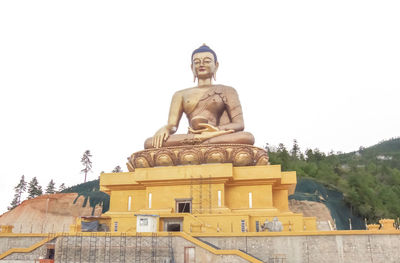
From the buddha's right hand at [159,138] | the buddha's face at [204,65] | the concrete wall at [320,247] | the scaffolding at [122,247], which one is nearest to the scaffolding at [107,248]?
the scaffolding at [122,247]

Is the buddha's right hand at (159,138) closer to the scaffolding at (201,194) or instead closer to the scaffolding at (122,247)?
the scaffolding at (201,194)

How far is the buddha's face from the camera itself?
64.2 feet

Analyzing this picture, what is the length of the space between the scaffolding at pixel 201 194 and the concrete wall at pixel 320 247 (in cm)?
295

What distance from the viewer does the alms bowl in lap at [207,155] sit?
52.1 ft

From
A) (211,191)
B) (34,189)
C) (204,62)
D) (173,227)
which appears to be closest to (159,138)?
(211,191)

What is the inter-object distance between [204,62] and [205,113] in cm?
296

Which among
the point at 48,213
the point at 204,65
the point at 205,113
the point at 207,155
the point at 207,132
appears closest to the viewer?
the point at 207,155

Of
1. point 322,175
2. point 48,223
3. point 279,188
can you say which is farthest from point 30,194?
point 279,188

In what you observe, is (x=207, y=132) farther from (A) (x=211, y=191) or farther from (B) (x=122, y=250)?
(B) (x=122, y=250)

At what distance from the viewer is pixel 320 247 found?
1136cm

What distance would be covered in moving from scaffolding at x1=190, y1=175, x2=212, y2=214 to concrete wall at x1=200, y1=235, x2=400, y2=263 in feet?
9.67

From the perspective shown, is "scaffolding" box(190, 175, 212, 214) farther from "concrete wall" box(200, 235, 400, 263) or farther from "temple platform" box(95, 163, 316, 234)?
"concrete wall" box(200, 235, 400, 263)

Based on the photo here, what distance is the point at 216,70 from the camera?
2045 cm

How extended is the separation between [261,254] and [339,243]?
2291 mm
